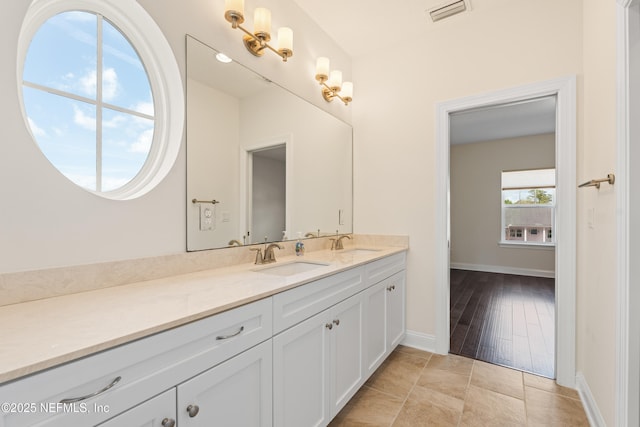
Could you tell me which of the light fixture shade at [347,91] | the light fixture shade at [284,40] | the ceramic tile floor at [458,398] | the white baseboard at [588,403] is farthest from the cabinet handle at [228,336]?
the light fixture shade at [347,91]

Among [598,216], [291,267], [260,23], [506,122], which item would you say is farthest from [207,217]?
[506,122]

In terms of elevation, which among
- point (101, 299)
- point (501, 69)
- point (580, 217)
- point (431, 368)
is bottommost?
A: point (431, 368)

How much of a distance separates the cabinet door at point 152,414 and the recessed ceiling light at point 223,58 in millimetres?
1624

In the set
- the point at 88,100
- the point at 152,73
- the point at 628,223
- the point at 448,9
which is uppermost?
the point at 448,9

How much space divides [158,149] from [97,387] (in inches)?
43.6

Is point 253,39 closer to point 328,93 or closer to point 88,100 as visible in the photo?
point 328,93

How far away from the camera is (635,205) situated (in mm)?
1171

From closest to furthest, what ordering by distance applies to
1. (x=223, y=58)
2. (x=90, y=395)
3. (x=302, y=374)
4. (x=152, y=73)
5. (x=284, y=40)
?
(x=90, y=395), (x=302, y=374), (x=152, y=73), (x=223, y=58), (x=284, y=40)

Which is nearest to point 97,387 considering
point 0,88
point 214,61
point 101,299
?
point 101,299

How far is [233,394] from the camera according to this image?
39.4 inches

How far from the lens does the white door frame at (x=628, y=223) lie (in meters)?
1.17

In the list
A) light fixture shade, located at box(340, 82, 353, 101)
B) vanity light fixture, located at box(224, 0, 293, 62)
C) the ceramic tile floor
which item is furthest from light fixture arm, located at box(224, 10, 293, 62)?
the ceramic tile floor

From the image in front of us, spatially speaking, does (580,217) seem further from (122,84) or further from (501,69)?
(122,84)

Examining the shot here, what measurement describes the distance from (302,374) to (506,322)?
8.98 ft
